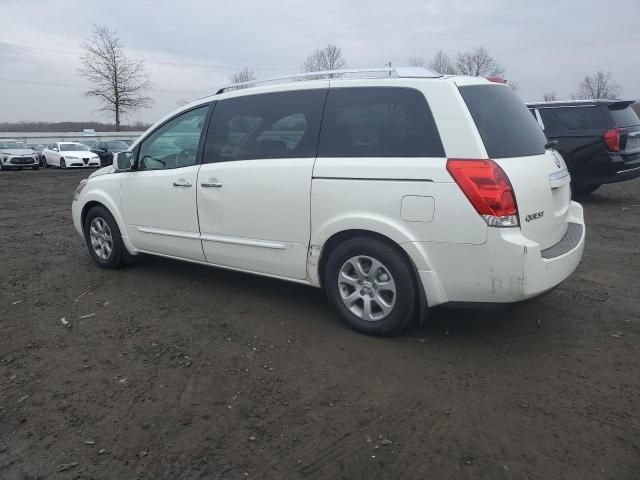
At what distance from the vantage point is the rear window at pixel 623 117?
9234 millimetres

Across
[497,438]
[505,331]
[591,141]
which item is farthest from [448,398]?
[591,141]

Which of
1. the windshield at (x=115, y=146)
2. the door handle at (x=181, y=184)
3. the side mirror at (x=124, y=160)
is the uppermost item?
the windshield at (x=115, y=146)

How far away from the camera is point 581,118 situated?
9445mm

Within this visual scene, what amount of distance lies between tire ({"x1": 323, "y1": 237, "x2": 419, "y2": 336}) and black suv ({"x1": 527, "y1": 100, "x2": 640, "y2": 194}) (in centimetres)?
719

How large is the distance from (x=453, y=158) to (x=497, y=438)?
5.49 feet

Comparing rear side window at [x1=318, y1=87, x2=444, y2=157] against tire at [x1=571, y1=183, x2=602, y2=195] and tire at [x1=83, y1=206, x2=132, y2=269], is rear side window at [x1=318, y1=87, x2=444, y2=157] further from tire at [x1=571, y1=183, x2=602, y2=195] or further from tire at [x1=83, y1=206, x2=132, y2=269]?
tire at [x1=571, y1=183, x2=602, y2=195]

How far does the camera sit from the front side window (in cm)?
480

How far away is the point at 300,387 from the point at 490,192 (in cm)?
165

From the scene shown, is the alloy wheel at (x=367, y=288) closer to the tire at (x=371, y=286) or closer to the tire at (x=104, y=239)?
the tire at (x=371, y=286)

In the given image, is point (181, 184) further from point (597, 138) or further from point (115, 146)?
point (115, 146)

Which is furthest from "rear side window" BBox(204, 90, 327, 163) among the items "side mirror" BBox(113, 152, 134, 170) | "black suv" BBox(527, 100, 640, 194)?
"black suv" BBox(527, 100, 640, 194)

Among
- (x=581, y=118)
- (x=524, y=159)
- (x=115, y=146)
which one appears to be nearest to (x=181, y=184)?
(x=524, y=159)

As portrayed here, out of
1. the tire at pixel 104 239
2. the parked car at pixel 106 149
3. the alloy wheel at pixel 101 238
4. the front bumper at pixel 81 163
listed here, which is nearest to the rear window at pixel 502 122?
the tire at pixel 104 239

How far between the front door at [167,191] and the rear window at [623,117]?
7667mm
